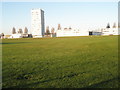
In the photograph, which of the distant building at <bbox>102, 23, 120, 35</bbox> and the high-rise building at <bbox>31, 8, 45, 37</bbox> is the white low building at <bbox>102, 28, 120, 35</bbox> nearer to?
the distant building at <bbox>102, 23, 120, 35</bbox>

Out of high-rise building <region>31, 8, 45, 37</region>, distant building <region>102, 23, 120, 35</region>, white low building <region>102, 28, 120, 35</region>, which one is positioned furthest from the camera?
high-rise building <region>31, 8, 45, 37</region>

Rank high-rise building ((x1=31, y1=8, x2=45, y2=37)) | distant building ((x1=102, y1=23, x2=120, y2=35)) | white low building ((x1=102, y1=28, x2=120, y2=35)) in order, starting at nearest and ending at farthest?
distant building ((x1=102, y1=23, x2=120, y2=35)) → white low building ((x1=102, y1=28, x2=120, y2=35)) → high-rise building ((x1=31, y1=8, x2=45, y2=37))

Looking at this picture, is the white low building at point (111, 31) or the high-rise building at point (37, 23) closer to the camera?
the white low building at point (111, 31)

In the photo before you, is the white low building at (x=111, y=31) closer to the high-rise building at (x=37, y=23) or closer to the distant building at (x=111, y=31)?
the distant building at (x=111, y=31)

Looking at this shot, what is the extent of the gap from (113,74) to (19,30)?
587 ft

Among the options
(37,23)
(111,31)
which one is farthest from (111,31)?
(37,23)

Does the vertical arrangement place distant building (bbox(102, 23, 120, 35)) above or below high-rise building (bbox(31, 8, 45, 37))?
below

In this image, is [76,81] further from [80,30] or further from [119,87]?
[80,30]

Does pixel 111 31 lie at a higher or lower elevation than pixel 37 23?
lower

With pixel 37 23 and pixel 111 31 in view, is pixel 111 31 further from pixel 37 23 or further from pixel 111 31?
pixel 37 23

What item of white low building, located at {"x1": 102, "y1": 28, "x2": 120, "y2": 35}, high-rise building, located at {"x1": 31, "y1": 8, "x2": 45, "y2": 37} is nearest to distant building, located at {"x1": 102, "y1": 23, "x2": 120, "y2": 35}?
white low building, located at {"x1": 102, "y1": 28, "x2": 120, "y2": 35}

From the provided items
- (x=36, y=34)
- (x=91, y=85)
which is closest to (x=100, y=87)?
(x=91, y=85)

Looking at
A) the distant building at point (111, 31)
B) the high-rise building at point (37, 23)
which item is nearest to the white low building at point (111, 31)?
the distant building at point (111, 31)

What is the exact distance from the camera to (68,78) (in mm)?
6105
